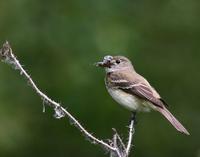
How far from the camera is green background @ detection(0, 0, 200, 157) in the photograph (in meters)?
12.5

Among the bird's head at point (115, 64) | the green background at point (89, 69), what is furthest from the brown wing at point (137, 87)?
the green background at point (89, 69)

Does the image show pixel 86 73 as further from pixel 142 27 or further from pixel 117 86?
pixel 117 86

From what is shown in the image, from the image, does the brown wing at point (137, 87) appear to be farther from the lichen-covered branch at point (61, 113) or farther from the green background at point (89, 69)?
the green background at point (89, 69)

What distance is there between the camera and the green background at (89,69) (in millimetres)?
12469

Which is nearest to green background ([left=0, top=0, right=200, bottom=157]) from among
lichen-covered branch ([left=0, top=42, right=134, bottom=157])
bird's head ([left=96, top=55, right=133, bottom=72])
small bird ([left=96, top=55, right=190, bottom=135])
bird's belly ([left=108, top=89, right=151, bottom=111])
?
bird's head ([left=96, top=55, right=133, bottom=72])

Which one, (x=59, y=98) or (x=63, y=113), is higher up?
(x=63, y=113)

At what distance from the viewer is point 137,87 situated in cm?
848

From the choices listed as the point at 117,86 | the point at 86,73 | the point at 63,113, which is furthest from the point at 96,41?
the point at 63,113

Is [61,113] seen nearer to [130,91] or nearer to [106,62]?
[106,62]

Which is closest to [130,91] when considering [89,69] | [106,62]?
[106,62]

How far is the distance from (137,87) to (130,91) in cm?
8

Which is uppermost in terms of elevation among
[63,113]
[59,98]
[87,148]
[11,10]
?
[63,113]

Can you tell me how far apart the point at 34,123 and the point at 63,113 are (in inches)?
270

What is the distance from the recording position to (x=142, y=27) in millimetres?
13547
